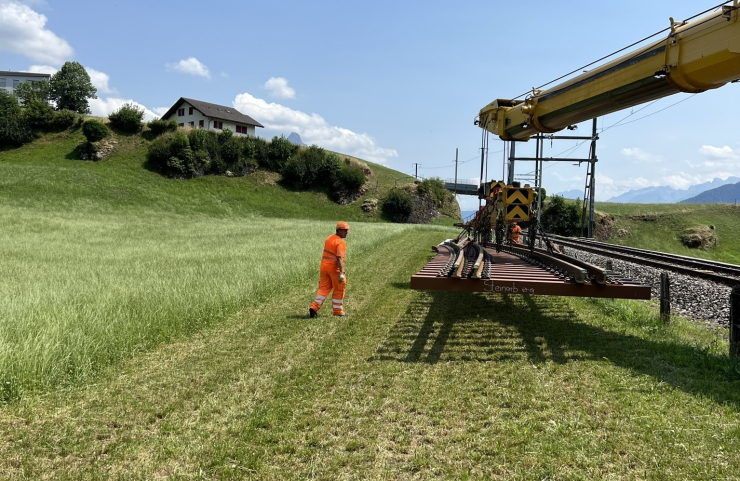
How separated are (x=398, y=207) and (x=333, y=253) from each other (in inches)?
1925

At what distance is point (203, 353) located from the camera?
598 centimetres

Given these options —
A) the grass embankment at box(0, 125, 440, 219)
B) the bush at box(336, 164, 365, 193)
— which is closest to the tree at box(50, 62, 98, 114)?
the grass embankment at box(0, 125, 440, 219)

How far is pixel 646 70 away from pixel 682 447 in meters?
5.21

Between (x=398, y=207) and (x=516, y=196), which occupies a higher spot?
(x=398, y=207)

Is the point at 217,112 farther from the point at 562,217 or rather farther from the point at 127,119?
the point at 562,217

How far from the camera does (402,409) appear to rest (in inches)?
165

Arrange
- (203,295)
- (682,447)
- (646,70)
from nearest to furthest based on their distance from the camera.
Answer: (682,447) → (646,70) → (203,295)

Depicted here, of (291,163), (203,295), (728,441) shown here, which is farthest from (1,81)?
(728,441)

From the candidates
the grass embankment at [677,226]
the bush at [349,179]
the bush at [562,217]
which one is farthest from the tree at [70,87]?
the grass embankment at [677,226]

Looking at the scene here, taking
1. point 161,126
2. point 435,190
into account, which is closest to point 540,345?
point 435,190

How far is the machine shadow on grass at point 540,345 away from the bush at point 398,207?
1895 inches

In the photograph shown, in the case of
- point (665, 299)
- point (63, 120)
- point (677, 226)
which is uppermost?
point (63, 120)

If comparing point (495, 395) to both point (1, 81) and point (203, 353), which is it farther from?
point (1, 81)

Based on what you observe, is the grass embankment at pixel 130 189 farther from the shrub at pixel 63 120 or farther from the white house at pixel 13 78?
the white house at pixel 13 78
